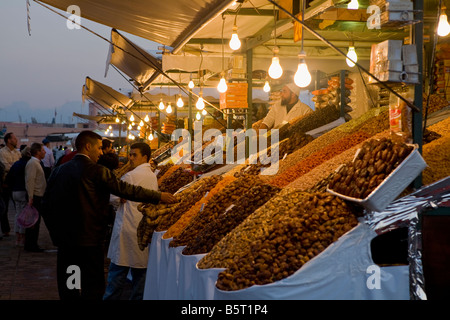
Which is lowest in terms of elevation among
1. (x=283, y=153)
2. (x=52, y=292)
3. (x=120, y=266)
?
(x=52, y=292)

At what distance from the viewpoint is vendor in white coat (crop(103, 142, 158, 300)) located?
466 centimetres

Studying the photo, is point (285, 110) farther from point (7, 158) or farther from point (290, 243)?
point (7, 158)

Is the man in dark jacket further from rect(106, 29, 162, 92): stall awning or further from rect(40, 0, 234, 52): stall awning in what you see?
rect(106, 29, 162, 92): stall awning

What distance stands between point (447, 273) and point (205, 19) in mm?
2959

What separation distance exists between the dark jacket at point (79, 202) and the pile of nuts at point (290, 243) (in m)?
1.22

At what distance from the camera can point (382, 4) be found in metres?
3.14

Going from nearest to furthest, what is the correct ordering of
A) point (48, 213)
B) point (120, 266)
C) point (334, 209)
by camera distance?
1. point (334, 209)
2. point (48, 213)
3. point (120, 266)

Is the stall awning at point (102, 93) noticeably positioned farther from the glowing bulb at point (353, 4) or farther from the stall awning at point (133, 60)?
the glowing bulb at point (353, 4)

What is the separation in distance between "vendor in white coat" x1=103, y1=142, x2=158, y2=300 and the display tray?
252cm

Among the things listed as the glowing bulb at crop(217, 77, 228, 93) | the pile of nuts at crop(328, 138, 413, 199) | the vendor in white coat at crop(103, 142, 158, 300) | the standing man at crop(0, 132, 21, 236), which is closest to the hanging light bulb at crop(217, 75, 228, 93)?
the glowing bulb at crop(217, 77, 228, 93)

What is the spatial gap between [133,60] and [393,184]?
224 inches

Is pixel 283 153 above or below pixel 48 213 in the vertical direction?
above

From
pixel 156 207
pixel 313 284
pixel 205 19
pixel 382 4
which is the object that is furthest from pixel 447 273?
pixel 205 19
